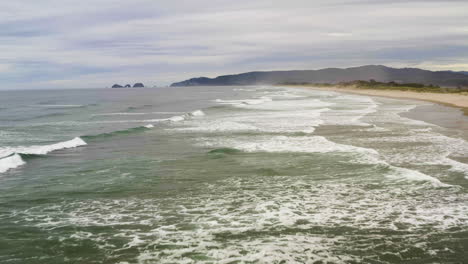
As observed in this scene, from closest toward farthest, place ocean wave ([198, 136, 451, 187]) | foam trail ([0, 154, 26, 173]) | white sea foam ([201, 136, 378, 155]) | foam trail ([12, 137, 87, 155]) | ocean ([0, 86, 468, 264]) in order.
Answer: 1. ocean ([0, 86, 468, 264])
2. ocean wave ([198, 136, 451, 187])
3. foam trail ([0, 154, 26, 173])
4. white sea foam ([201, 136, 378, 155])
5. foam trail ([12, 137, 87, 155])

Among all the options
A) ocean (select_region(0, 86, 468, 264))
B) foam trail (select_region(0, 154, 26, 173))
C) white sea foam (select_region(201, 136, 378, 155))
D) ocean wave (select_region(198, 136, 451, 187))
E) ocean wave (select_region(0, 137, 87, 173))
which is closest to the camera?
ocean (select_region(0, 86, 468, 264))

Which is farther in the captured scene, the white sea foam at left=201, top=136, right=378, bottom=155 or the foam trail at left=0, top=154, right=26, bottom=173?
the white sea foam at left=201, top=136, right=378, bottom=155

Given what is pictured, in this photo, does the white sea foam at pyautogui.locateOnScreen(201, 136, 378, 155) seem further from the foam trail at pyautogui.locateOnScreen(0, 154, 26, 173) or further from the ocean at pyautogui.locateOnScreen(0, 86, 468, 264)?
the foam trail at pyautogui.locateOnScreen(0, 154, 26, 173)

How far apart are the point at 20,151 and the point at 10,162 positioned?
3.78m

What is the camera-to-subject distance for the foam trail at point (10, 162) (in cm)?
1723

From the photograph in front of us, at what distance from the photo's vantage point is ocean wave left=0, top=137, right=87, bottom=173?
701 inches

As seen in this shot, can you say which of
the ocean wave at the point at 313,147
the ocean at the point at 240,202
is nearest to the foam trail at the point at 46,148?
the ocean at the point at 240,202

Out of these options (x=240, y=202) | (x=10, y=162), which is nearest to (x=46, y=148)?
(x=10, y=162)

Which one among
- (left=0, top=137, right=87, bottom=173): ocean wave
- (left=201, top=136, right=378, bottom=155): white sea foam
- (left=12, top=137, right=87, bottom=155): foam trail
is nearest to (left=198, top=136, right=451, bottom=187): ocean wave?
(left=201, top=136, right=378, bottom=155): white sea foam

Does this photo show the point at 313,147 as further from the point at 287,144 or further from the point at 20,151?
the point at 20,151

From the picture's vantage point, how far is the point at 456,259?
7.60m

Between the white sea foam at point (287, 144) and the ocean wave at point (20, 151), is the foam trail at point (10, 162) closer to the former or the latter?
the ocean wave at point (20, 151)

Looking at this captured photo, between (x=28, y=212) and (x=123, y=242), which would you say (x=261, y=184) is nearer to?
(x=123, y=242)

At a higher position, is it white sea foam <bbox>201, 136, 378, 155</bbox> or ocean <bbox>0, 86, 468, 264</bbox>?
white sea foam <bbox>201, 136, 378, 155</bbox>
